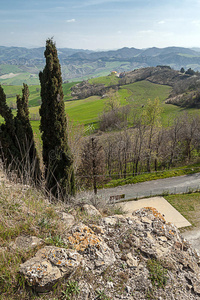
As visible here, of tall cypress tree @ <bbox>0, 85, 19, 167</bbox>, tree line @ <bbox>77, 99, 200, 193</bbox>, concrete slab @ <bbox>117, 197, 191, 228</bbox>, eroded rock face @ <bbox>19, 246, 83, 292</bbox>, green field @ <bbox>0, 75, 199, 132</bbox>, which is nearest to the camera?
eroded rock face @ <bbox>19, 246, 83, 292</bbox>

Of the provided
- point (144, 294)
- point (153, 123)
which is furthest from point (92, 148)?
point (153, 123)

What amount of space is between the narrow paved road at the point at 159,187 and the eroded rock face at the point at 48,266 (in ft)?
65.7

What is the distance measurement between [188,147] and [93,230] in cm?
3643

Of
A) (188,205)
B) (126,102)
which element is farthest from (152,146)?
(126,102)

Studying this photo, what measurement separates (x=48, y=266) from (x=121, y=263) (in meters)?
1.94

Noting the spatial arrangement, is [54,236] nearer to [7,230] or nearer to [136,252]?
[7,230]

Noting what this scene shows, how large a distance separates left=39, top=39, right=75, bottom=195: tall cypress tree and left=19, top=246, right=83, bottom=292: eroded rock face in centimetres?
998

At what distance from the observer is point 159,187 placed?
2650 centimetres

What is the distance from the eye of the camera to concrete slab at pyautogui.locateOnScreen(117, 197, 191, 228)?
18734 millimetres

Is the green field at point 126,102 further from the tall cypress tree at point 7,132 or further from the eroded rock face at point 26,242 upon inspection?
the eroded rock face at point 26,242

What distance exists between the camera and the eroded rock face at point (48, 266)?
342 cm

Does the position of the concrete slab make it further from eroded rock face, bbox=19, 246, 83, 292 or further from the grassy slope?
eroded rock face, bbox=19, 246, 83, 292

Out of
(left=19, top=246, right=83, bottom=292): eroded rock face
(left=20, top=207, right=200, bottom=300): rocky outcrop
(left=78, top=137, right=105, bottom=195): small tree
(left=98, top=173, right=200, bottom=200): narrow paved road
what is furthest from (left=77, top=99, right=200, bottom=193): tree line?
(left=19, top=246, right=83, bottom=292): eroded rock face

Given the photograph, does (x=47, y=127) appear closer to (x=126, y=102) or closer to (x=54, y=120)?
(x=54, y=120)
